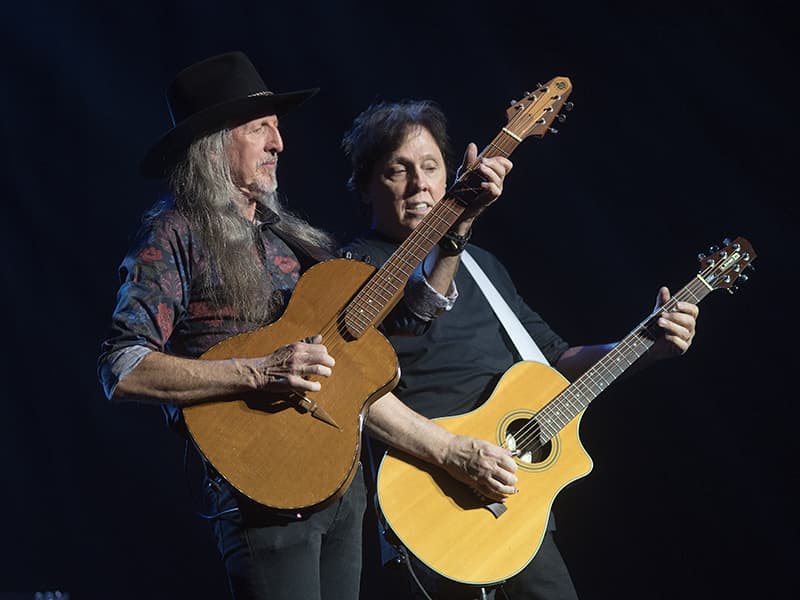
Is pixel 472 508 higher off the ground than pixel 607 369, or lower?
lower

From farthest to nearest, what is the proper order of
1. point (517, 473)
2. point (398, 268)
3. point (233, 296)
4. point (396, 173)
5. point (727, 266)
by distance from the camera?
point (396, 173)
point (727, 266)
point (517, 473)
point (398, 268)
point (233, 296)

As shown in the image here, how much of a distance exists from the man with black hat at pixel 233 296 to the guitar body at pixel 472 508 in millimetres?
277

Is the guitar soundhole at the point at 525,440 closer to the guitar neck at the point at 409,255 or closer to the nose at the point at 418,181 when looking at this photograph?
the guitar neck at the point at 409,255

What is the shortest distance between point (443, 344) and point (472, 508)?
0.56 metres

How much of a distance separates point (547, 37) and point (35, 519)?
3.14 m

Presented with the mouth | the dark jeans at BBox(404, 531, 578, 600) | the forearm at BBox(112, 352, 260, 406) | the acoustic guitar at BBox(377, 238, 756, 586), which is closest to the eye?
the mouth

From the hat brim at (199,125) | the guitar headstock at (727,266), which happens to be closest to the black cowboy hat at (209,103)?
the hat brim at (199,125)

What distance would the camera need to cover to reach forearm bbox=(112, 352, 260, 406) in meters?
1.81

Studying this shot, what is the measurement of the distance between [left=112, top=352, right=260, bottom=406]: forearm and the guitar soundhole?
1057mm

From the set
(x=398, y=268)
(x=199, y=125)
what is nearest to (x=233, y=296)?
(x=398, y=268)

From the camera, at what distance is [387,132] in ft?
9.68

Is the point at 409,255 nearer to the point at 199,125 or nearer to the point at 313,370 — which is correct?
the point at 313,370

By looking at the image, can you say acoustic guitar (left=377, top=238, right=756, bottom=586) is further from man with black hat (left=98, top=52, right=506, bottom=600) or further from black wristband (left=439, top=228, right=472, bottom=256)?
black wristband (left=439, top=228, right=472, bottom=256)

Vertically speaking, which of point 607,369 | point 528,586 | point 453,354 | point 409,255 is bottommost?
point 528,586
